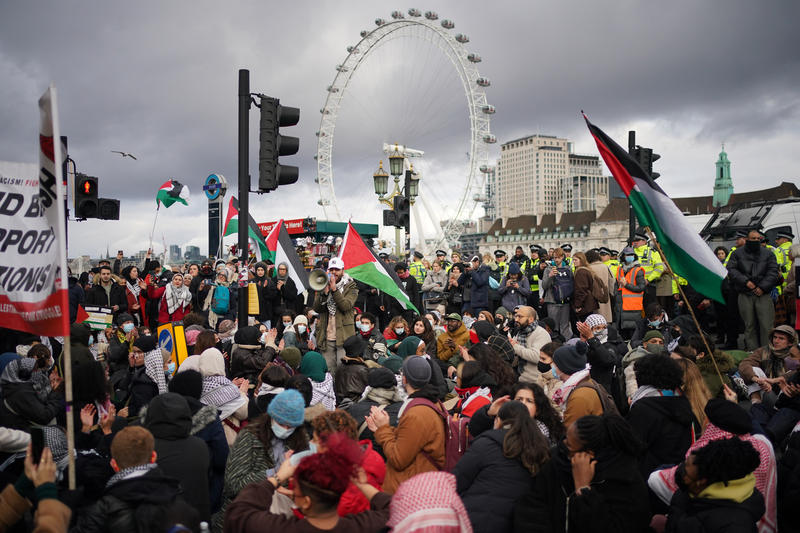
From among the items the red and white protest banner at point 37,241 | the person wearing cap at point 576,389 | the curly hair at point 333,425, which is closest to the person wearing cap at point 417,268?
the person wearing cap at point 576,389

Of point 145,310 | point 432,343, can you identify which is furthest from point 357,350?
point 145,310

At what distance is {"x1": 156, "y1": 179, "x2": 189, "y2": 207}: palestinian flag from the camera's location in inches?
488

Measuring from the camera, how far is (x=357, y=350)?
662cm

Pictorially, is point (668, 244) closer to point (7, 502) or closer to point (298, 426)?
point (298, 426)

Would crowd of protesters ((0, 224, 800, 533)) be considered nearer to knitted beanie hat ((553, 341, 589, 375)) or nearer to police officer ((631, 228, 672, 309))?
knitted beanie hat ((553, 341, 589, 375))

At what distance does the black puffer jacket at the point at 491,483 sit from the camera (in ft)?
11.6

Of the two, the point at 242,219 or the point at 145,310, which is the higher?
the point at 242,219

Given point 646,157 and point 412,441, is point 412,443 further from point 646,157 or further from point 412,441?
point 646,157

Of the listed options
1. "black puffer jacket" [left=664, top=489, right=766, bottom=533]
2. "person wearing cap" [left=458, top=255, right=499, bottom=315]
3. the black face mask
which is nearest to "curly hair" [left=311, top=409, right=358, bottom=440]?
"black puffer jacket" [left=664, top=489, right=766, bottom=533]

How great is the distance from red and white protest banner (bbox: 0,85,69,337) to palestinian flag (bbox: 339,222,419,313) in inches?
204

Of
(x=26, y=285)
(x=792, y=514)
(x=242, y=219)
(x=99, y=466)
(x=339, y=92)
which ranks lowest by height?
(x=792, y=514)

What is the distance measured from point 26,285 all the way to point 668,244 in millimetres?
4663

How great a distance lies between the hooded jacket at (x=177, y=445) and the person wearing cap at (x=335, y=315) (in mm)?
4778

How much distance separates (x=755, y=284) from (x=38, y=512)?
9336mm
